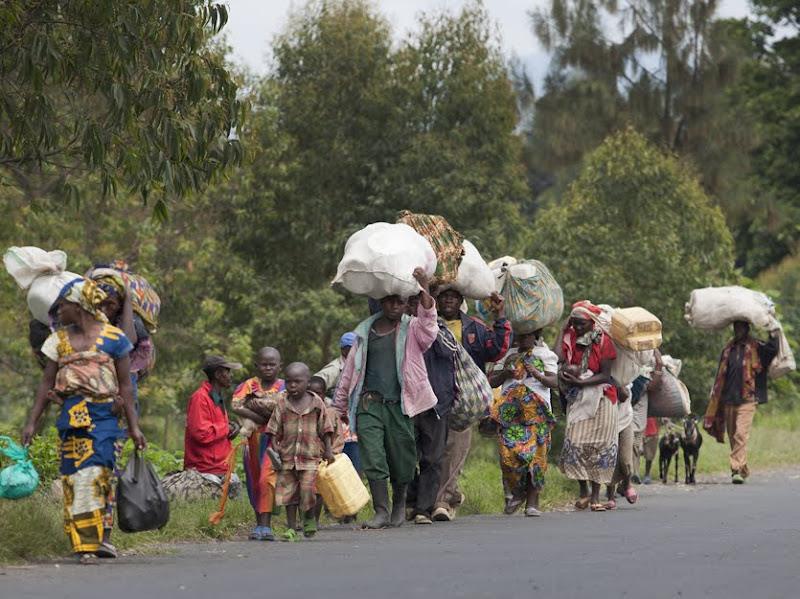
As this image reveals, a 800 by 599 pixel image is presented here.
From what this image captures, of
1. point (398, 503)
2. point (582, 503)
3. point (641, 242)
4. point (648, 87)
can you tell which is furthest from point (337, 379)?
point (648, 87)

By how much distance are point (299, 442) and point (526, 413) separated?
329cm

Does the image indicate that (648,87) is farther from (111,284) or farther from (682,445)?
(111,284)

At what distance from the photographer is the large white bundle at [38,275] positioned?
42.3 feet

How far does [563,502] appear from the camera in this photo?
56.4 feet

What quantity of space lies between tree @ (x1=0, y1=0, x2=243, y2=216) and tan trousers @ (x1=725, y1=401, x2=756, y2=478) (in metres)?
9.00

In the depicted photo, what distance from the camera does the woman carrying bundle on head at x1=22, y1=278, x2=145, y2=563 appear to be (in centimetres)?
1035

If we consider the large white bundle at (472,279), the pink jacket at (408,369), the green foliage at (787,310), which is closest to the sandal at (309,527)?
the pink jacket at (408,369)

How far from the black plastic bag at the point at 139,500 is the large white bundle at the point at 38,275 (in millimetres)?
2673

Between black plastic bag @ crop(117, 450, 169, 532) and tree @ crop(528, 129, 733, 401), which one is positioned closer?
black plastic bag @ crop(117, 450, 169, 532)

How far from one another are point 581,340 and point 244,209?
618 inches

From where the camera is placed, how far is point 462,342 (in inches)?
589

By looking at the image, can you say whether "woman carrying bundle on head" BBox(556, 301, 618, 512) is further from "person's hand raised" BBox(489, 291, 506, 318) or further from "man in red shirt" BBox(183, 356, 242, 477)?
"man in red shirt" BBox(183, 356, 242, 477)

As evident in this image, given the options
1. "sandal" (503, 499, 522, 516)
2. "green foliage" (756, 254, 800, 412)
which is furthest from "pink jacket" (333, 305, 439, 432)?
"green foliage" (756, 254, 800, 412)

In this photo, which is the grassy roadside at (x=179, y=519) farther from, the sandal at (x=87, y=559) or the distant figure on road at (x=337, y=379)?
the distant figure on road at (x=337, y=379)
